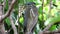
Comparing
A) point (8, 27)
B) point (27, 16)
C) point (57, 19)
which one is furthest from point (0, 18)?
point (8, 27)

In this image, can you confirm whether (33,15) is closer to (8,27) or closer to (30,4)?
(30,4)

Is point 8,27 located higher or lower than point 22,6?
lower

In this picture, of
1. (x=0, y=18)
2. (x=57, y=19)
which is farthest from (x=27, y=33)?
(x=57, y=19)

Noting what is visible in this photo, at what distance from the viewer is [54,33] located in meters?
0.15

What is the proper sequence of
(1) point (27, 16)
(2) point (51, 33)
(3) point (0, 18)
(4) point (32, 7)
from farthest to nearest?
(1) point (27, 16) < (4) point (32, 7) < (3) point (0, 18) < (2) point (51, 33)

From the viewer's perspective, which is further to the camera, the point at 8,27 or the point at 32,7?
the point at 8,27

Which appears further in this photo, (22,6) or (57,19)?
(22,6)

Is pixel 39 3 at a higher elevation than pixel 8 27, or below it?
higher

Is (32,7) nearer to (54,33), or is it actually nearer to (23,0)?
(23,0)

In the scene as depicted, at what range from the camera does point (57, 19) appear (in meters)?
0.19

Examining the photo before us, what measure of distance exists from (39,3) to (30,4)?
0.43 metres

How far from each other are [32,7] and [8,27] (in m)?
0.50

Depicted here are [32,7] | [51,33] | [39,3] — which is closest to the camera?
[51,33]

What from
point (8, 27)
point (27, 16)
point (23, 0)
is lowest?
point (8, 27)
